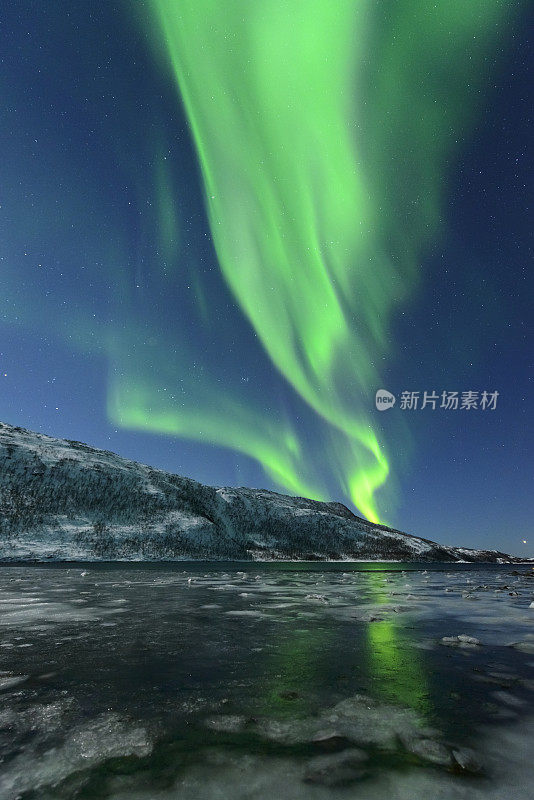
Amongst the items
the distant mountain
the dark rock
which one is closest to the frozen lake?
the dark rock

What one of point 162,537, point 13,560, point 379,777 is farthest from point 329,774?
point 162,537

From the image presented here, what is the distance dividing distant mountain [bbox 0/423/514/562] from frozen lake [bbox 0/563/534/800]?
343 feet

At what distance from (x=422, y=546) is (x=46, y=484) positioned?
152m

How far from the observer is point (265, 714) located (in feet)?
12.0

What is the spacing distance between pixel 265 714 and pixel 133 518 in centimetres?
12379

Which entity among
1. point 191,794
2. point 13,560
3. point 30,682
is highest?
point 191,794

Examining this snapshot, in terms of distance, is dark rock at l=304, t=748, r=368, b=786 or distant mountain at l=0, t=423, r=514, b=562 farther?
distant mountain at l=0, t=423, r=514, b=562

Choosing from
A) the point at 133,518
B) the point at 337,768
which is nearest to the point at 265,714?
the point at 337,768

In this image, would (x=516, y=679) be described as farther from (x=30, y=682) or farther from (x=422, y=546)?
(x=422, y=546)

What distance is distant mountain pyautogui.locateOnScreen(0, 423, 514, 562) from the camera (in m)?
101

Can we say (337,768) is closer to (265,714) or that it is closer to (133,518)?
(265,714)

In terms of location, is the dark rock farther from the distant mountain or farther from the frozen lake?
the distant mountain

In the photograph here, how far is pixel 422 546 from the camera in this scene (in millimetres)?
175375

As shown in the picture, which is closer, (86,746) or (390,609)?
(86,746)
